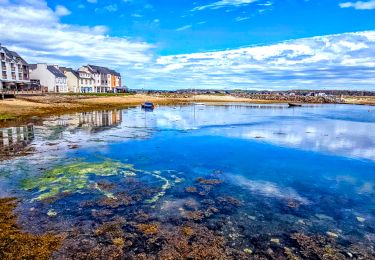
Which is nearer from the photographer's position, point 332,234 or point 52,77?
point 332,234

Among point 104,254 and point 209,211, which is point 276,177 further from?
point 104,254

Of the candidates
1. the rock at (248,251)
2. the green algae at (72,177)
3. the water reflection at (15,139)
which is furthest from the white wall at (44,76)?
the rock at (248,251)

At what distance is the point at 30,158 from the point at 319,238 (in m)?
18.5

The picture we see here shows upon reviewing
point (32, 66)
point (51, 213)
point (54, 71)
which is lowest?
point (51, 213)

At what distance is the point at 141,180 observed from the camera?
648 inches

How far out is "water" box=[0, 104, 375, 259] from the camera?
984cm

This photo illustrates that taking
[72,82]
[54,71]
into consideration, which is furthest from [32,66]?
[72,82]

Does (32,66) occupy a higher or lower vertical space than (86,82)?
higher

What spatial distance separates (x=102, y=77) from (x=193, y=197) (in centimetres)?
12881

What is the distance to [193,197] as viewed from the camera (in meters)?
14.1

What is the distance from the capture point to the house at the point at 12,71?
79750mm

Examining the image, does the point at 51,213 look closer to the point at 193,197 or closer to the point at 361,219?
the point at 193,197

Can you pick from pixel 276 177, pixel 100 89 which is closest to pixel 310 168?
pixel 276 177

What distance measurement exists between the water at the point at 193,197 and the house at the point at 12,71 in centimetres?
6372
